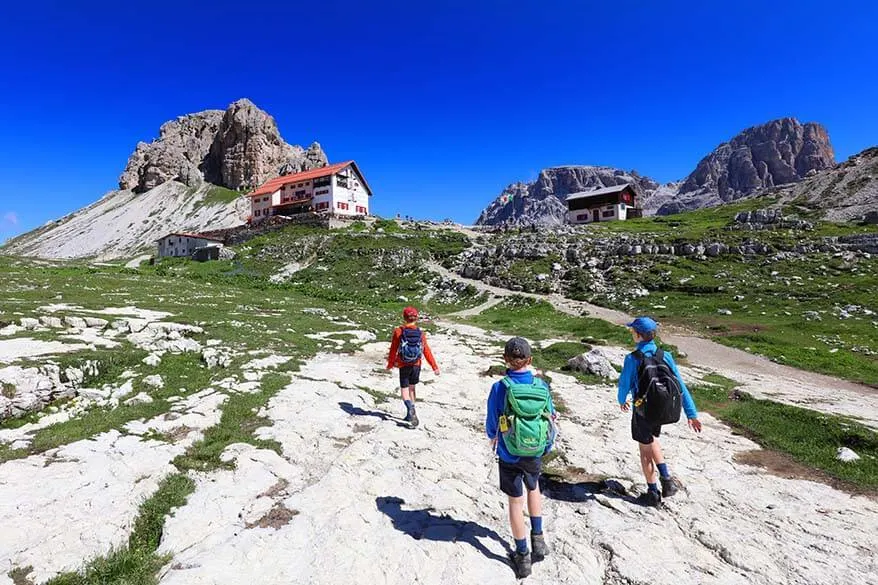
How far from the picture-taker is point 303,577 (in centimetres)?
548

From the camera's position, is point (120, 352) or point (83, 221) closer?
point (120, 352)

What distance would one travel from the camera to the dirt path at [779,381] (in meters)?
15.1

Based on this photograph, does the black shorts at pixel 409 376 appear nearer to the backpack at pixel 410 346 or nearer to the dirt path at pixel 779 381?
the backpack at pixel 410 346


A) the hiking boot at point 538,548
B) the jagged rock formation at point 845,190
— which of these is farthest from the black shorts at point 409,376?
the jagged rock formation at point 845,190

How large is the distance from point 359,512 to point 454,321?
28376mm

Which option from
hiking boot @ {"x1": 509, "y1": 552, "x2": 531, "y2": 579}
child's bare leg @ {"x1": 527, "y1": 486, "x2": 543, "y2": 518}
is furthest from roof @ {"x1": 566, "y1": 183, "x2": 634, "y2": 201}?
hiking boot @ {"x1": 509, "y1": 552, "x2": 531, "y2": 579}

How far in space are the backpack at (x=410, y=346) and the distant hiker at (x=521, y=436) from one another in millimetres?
5179

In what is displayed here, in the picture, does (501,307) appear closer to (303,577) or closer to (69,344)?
(69,344)

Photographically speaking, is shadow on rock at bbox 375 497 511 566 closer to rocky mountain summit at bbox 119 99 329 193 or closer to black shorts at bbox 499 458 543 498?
black shorts at bbox 499 458 543 498

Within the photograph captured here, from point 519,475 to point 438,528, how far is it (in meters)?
1.70

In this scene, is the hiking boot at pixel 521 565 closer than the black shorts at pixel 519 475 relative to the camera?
Yes

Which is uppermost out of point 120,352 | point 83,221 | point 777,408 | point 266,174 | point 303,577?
point 266,174

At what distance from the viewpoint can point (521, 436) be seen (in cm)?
598

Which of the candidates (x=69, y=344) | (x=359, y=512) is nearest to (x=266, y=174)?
(x=69, y=344)
